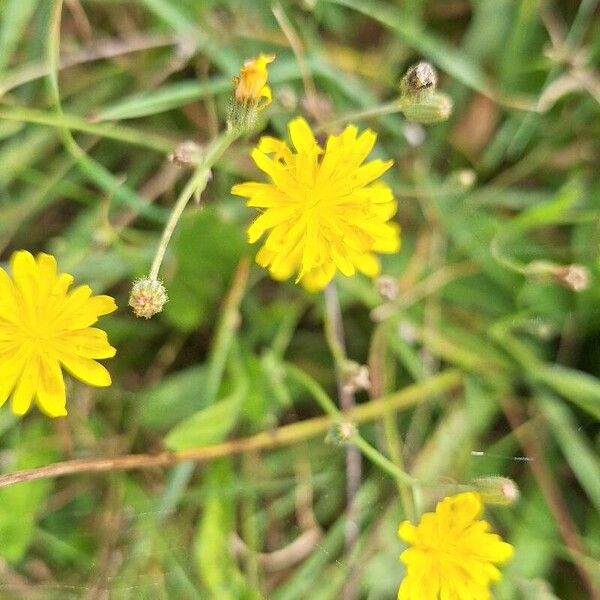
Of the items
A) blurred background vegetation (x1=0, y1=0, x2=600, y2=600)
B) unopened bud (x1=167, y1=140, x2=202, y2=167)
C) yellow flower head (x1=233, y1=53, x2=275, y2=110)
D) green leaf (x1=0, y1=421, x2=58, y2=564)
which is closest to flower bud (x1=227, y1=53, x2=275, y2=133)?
yellow flower head (x1=233, y1=53, x2=275, y2=110)

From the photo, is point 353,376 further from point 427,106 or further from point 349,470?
point 427,106

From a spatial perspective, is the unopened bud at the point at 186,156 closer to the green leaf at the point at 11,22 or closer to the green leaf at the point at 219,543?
the green leaf at the point at 11,22

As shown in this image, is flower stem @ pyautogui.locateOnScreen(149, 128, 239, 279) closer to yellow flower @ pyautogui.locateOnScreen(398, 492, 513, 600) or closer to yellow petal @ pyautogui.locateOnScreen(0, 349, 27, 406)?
yellow petal @ pyautogui.locateOnScreen(0, 349, 27, 406)

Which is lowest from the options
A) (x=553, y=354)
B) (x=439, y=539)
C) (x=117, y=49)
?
(x=439, y=539)

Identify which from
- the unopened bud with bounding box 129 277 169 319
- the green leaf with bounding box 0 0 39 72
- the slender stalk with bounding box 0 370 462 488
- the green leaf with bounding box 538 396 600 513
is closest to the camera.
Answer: the unopened bud with bounding box 129 277 169 319

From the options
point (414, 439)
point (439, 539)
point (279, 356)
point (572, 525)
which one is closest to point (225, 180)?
point (279, 356)

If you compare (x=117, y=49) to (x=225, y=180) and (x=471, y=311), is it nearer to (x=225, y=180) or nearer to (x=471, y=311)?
(x=225, y=180)

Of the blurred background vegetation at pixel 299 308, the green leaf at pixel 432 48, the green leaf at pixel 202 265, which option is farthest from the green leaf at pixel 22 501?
the green leaf at pixel 432 48
